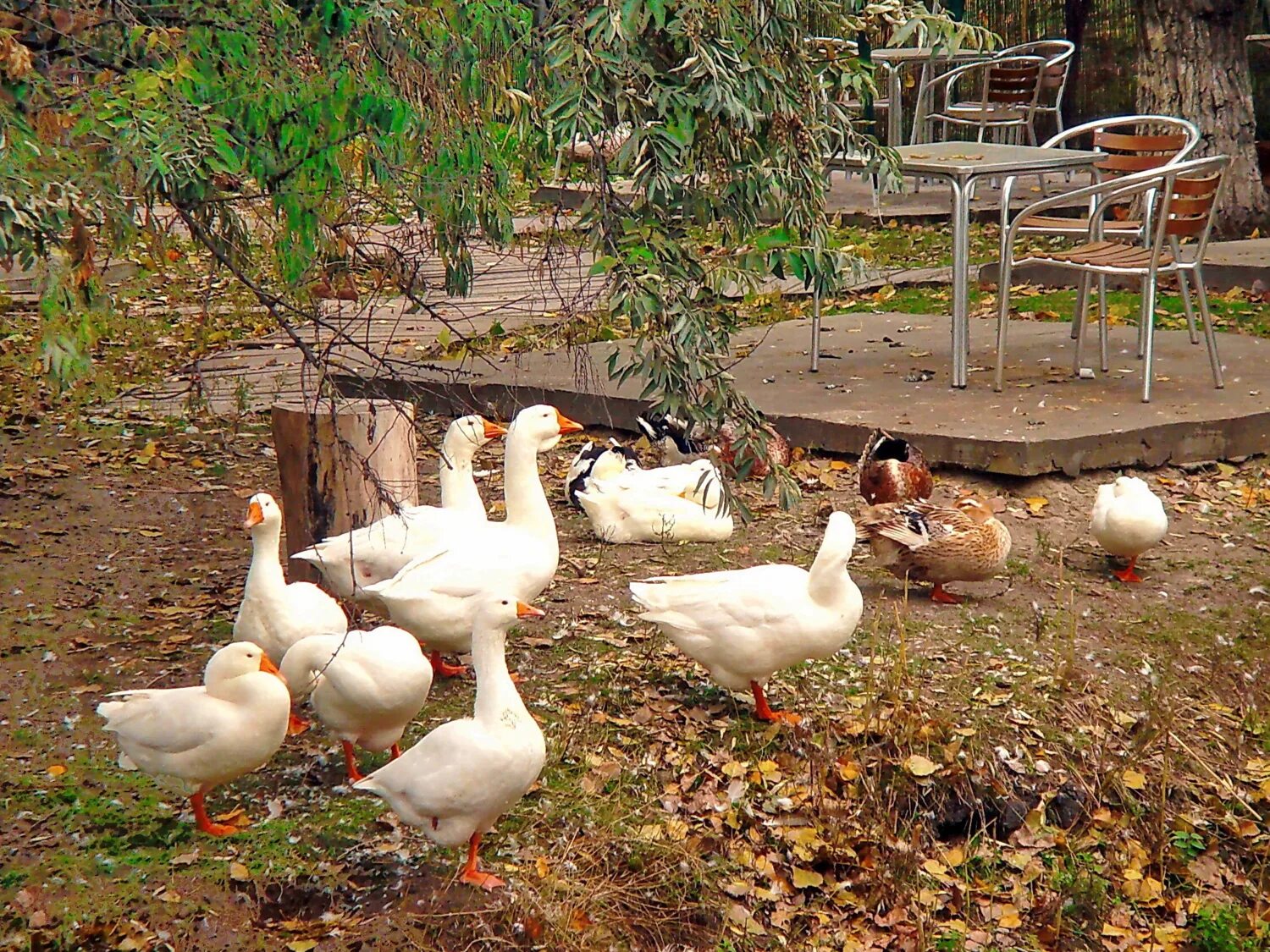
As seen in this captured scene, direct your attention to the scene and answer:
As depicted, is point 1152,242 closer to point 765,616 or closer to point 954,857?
point 765,616

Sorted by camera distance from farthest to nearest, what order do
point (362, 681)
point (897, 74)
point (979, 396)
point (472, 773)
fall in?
1. point (897, 74)
2. point (979, 396)
3. point (362, 681)
4. point (472, 773)

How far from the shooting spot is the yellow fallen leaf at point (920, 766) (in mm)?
4312

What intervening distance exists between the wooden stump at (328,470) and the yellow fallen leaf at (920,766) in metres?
1.92

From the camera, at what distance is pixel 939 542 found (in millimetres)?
5188

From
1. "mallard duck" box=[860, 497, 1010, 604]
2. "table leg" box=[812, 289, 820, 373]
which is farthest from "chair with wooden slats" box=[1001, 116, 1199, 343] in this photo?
"mallard duck" box=[860, 497, 1010, 604]

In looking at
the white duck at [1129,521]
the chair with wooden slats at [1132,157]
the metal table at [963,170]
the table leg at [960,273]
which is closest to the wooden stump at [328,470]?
the metal table at [963,170]

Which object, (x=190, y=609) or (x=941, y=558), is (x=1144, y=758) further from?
(x=190, y=609)

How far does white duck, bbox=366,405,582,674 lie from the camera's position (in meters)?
4.42

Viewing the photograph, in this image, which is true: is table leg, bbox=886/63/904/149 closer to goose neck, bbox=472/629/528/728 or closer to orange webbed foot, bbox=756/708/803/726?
orange webbed foot, bbox=756/708/803/726

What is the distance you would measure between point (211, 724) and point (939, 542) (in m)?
2.67

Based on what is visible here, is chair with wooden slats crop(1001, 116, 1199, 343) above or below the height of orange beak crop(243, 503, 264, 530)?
above

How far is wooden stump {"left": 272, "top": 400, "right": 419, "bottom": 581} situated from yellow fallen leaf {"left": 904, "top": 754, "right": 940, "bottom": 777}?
1916mm

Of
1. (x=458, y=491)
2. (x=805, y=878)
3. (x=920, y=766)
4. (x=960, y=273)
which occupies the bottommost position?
(x=805, y=878)

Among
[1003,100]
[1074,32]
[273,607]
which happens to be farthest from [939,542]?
[1074,32]
